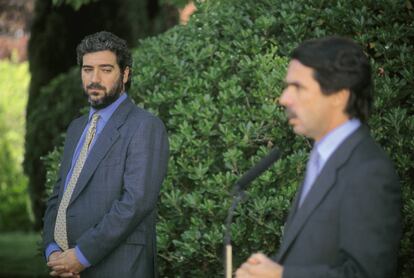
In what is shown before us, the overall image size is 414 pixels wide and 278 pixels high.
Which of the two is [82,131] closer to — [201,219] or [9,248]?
[201,219]

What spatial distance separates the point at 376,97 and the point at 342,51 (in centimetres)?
279

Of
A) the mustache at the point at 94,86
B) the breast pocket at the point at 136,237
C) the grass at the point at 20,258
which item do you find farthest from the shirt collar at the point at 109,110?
the grass at the point at 20,258

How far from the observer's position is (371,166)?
3.29 meters

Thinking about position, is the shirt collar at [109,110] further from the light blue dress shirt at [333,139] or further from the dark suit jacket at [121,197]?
the light blue dress shirt at [333,139]

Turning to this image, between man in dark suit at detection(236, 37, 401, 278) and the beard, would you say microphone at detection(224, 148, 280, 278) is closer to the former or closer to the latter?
man in dark suit at detection(236, 37, 401, 278)

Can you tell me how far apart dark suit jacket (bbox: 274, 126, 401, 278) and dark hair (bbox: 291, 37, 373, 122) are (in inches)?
3.7

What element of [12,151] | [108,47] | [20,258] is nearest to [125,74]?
[108,47]

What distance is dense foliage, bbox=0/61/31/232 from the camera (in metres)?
23.9

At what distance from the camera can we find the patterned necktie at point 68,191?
5.23m

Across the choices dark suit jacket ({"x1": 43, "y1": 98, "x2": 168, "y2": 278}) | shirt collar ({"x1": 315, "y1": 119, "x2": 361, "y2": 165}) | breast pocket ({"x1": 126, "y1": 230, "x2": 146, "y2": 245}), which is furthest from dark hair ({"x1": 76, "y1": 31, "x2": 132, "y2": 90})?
shirt collar ({"x1": 315, "y1": 119, "x2": 361, "y2": 165})

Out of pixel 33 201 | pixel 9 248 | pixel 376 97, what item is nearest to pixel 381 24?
pixel 376 97

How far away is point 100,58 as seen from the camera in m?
5.22

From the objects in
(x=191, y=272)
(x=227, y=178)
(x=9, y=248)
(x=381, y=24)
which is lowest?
(x=9, y=248)

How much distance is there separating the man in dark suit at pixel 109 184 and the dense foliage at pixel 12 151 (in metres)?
17.9
